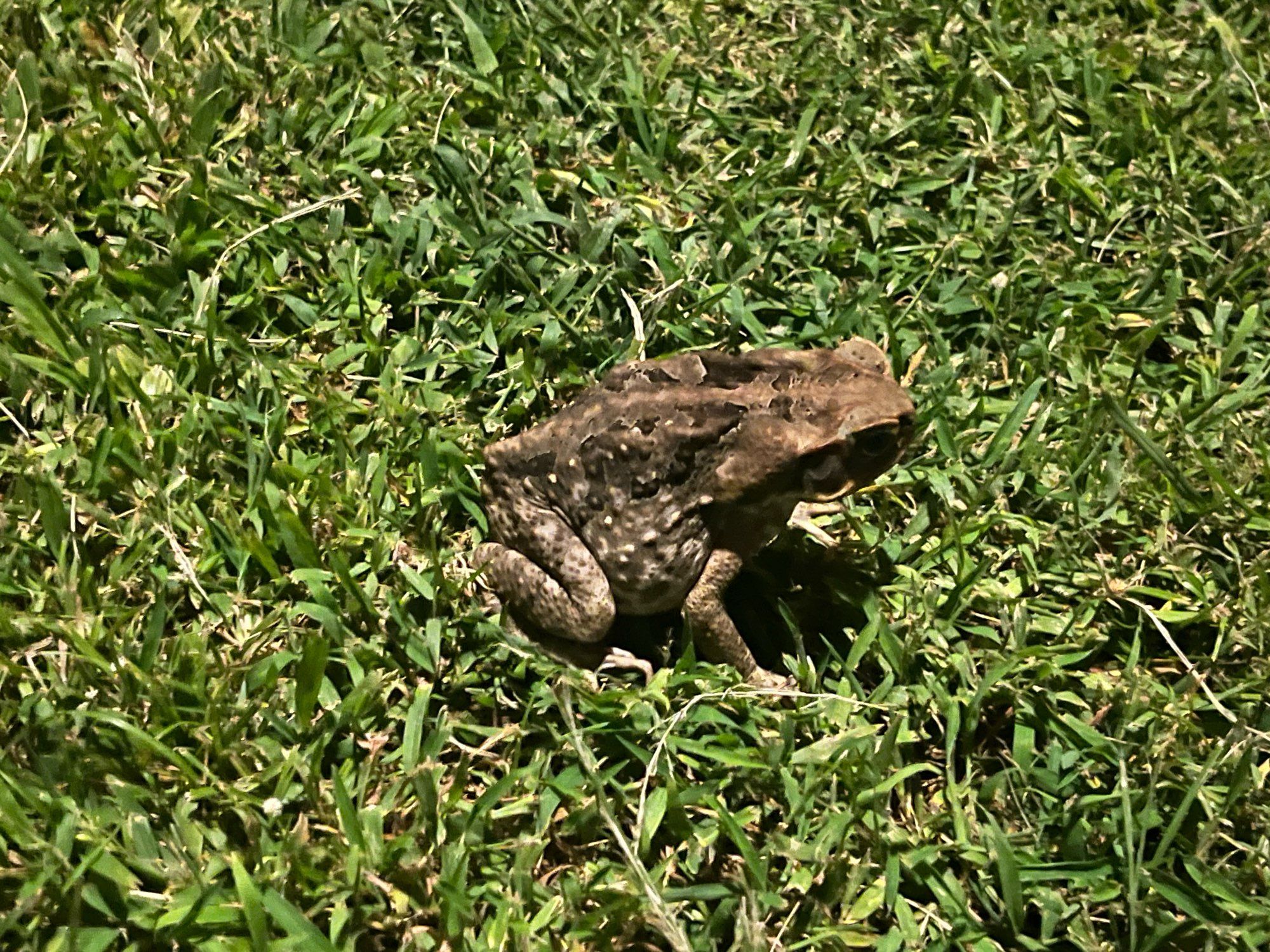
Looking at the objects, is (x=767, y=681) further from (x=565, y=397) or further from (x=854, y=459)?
(x=565, y=397)

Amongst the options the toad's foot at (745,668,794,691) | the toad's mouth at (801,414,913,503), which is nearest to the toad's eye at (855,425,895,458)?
the toad's mouth at (801,414,913,503)

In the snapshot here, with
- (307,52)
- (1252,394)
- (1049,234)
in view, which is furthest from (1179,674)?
(307,52)

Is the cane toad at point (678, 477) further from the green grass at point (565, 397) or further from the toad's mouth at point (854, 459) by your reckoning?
the green grass at point (565, 397)

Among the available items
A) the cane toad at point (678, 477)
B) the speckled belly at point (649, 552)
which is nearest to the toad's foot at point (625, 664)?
the cane toad at point (678, 477)

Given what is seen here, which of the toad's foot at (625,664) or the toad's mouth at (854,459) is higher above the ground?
the toad's mouth at (854,459)

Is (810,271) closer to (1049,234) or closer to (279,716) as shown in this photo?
(1049,234)

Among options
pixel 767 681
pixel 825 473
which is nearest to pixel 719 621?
pixel 767 681
